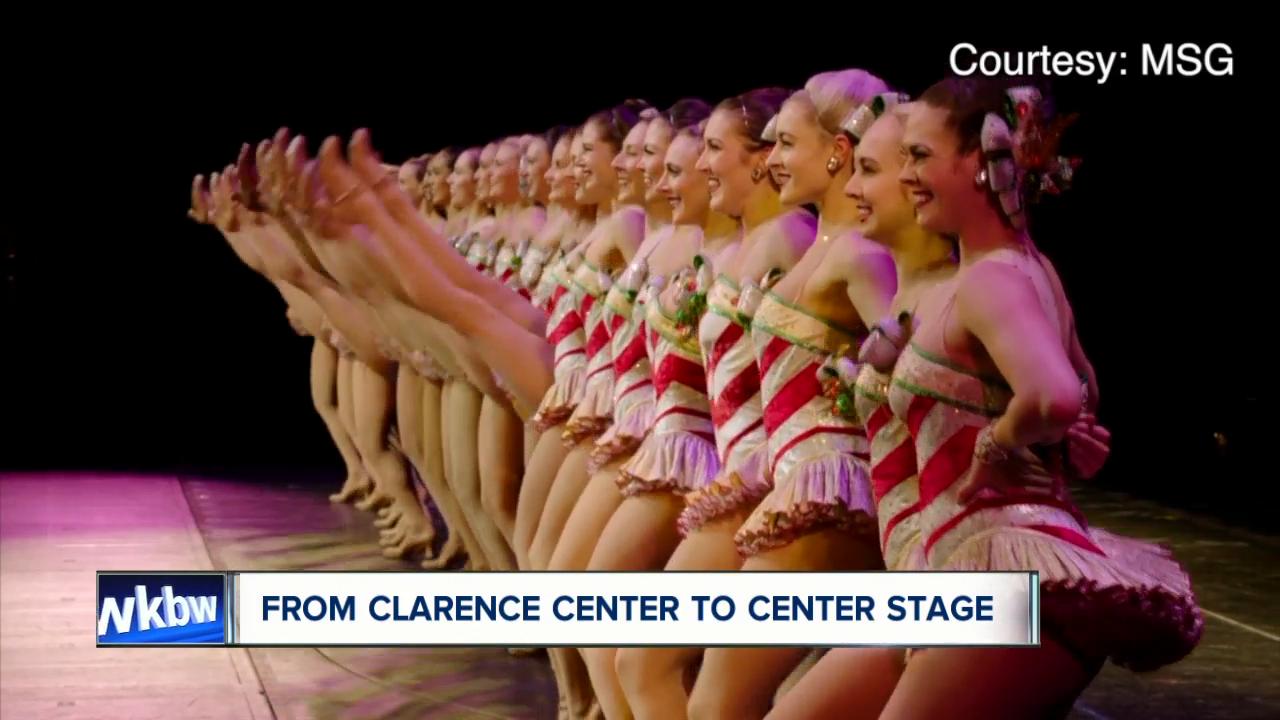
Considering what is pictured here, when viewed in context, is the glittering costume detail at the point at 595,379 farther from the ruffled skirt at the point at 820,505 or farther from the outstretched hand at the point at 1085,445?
the outstretched hand at the point at 1085,445

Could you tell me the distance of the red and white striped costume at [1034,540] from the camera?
3.39 metres

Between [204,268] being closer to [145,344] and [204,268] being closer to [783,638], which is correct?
[145,344]

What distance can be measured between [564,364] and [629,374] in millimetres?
710

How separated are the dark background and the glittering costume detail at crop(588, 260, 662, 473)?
10.8ft

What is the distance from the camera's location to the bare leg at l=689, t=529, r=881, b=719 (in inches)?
168

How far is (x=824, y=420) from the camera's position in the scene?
171 inches

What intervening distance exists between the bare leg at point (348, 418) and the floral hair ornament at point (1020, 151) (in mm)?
7531

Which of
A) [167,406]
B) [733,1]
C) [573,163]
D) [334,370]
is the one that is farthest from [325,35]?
[167,406]

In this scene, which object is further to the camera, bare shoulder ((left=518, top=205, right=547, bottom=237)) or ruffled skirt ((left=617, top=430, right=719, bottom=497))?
bare shoulder ((left=518, top=205, right=547, bottom=237))

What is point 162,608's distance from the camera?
4.11m

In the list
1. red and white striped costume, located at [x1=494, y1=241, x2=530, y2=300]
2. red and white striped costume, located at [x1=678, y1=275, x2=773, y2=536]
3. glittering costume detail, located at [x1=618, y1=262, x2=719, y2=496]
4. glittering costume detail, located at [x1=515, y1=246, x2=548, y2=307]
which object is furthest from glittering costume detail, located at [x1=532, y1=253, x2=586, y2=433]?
red and white striped costume, located at [x1=678, y1=275, x2=773, y2=536]

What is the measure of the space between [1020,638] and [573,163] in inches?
145

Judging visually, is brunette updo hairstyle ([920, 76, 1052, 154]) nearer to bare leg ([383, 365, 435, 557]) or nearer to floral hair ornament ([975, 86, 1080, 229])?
floral hair ornament ([975, 86, 1080, 229])

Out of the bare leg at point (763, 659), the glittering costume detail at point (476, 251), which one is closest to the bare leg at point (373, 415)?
the glittering costume detail at point (476, 251)
